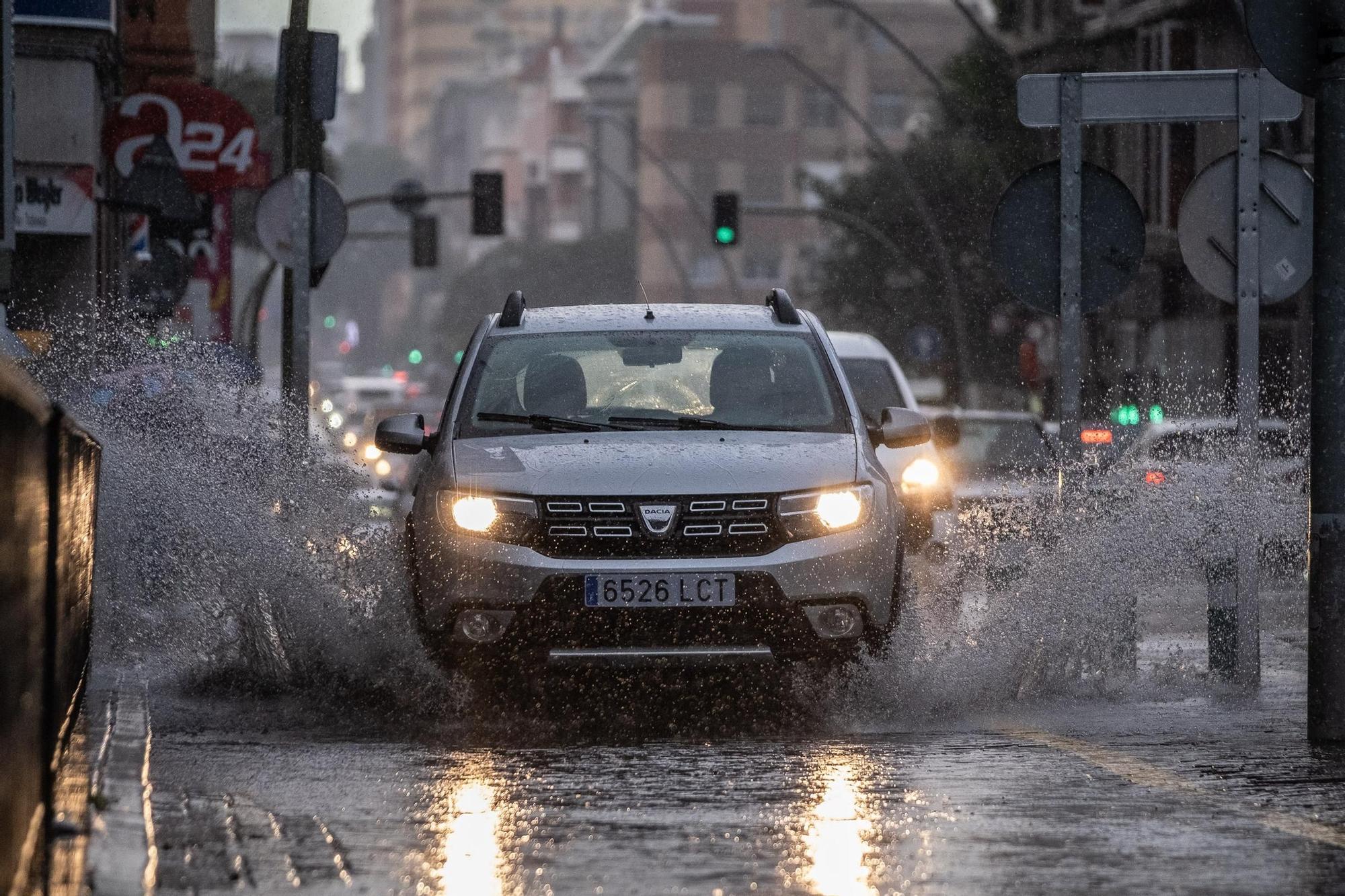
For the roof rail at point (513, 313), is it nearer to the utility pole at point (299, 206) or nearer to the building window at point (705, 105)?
the utility pole at point (299, 206)

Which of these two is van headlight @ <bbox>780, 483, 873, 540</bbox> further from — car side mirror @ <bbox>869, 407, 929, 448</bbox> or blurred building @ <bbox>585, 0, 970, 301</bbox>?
blurred building @ <bbox>585, 0, 970, 301</bbox>

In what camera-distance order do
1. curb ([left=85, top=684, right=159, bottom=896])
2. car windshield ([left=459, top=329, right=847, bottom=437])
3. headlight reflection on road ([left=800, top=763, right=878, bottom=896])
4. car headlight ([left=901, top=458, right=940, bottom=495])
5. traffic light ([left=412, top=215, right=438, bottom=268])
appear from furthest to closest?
traffic light ([left=412, top=215, right=438, bottom=268]), car headlight ([left=901, top=458, right=940, bottom=495]), car windshield ([left=459, top=329, right=847, bottom=437]), headlight reflection on road ([left=800, top=763, right=878, bottom=896]), curb ([left=85, top=684, right=159, bottom=896])

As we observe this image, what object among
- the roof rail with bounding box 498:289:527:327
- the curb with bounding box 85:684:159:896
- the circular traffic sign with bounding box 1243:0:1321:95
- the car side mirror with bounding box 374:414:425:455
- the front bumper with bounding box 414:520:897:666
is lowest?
the curb with bounding box 85:684:159:896

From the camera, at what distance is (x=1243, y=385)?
38.6ft

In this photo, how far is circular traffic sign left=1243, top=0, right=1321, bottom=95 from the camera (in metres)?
8.91

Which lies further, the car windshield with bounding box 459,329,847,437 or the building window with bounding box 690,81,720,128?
the building window with bounding box 690,81,720,128

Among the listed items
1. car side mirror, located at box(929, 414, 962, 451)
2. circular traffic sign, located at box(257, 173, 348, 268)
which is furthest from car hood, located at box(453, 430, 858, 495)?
circular traffic sign, located at box(257, 173, 348, 268)

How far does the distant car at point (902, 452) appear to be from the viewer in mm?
15227

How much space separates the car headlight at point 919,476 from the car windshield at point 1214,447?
126 cm

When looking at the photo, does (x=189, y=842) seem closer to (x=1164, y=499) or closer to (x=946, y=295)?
(x=1164, y=499)

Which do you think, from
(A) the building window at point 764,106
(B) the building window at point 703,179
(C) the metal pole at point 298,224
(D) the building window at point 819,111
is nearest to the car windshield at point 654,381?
(C) the metal pole at point 298,224

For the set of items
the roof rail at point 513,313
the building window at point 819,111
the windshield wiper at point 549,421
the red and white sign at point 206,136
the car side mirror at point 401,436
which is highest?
the building window at point 819,111

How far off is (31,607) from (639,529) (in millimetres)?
4231

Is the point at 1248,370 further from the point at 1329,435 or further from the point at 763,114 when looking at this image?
the point at 763,114
